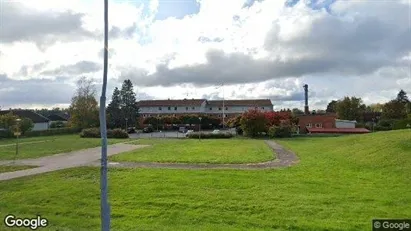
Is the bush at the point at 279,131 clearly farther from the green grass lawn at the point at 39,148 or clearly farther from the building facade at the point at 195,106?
the building facade at the point at 195,106

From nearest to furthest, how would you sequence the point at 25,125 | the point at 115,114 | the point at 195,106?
the point at 25,125 → the point at 115,114 → the point at 195,106

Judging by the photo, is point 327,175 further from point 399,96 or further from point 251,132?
point 399,96

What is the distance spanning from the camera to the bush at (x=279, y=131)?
152ft

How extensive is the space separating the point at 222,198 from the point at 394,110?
259 ft

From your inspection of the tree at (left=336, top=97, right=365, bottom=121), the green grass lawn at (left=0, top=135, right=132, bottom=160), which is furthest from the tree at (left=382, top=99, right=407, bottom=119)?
the green grass lawn at (left=0, top=135, right=132, bottom=160)

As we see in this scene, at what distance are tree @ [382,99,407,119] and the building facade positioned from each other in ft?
84.2

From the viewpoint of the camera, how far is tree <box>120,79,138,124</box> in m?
74.6

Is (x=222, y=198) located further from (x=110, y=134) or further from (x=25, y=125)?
(x=25, y=125)

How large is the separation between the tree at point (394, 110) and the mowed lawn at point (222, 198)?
6765 centimetres

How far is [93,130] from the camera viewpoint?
5244cm

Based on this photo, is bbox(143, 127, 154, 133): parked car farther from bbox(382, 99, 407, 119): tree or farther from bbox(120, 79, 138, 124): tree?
bbox(382, 99, 407, 119): tree

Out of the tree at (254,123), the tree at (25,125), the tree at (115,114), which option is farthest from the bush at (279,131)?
the tree at (115,114)

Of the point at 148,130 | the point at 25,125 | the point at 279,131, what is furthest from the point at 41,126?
the point at 279,131

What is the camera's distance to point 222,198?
1012cm
